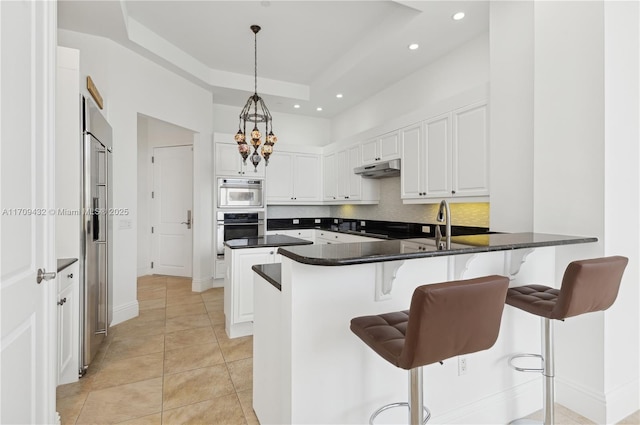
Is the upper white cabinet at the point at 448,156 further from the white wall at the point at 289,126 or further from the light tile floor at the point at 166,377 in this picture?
the white wall at the point at 289,126

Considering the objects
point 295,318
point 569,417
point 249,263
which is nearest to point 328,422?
point 295,318

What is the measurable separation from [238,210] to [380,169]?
2323 millimetres

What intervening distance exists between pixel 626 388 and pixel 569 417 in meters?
0.42

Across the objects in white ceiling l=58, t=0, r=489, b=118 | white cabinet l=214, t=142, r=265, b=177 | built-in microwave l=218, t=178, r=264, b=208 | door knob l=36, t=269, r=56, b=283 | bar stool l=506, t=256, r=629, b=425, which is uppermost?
white ceiling l=58, t=0, r=489, b=118

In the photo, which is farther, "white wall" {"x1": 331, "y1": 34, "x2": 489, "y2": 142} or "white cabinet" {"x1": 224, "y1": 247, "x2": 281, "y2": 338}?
"white wall" {"x1": 331, "y1": 34, "x2": 489, "y2": 142}

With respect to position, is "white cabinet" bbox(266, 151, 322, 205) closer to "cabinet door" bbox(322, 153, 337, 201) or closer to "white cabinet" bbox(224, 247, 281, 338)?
"cabinet door" bbox(322, 153, 337, 201)

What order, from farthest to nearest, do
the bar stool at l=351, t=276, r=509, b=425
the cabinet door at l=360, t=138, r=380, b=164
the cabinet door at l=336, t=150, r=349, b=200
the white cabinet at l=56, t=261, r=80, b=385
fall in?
the cabinet door at l=336, t=150, r=349, b=200, the cabinet door at l=360, t=138, r=380, b=164, the white cabinet at l=56, t=261, r=80, b=385, the bar stool at l=351, t=276, r=509, b=425

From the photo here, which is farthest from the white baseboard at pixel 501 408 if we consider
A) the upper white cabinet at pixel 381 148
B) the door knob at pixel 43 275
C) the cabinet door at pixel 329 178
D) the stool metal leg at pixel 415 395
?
the cabinet door at pixel 329 178

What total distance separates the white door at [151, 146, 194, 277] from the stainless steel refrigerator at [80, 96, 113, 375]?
281 cm

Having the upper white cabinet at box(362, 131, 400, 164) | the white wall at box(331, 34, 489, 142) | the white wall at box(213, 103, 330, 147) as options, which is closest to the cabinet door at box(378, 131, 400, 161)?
the upper white cabinet at box(362, 131, 400, 164)

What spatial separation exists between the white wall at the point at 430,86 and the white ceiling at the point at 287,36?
115mm

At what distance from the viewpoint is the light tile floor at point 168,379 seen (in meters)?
1.98

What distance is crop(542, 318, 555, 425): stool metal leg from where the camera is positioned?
1696 millimetres

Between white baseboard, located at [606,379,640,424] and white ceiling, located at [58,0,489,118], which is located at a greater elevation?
white ceiling, located at [58,0,489,118]
